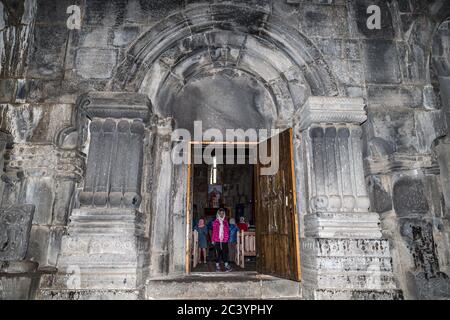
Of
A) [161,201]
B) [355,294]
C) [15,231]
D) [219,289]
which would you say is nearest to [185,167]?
[161,201]

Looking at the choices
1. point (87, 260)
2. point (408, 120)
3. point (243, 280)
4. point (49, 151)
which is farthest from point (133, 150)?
point (408, 120)

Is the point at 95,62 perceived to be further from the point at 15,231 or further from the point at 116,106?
the point at 15,231

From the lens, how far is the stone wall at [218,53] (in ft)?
10.8

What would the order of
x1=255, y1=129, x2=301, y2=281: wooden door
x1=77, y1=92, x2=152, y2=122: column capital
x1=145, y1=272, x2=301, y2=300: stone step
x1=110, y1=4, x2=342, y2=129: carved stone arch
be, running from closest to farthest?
x1=145, y1=272, x2=301, y2=300: stone step < x1=77, y1=92, x2=152, y2=122: column capital < x1=255, y1=129, x2=301, y2=281: wooden door < x1=110, y1=4, x2=342, y2=129: carved stone arch

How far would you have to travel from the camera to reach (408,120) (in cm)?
356

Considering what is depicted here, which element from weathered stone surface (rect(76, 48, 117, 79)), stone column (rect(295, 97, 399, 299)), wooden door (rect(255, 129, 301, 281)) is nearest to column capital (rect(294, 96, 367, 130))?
stone column (rect(295, 97, 399, 299))

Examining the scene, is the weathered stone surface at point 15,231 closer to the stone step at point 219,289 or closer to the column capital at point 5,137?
the column capital at point 5,137

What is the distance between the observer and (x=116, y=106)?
11.2 feet

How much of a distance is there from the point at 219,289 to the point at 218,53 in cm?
296

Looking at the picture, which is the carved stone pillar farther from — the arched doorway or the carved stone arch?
the carved stone arch

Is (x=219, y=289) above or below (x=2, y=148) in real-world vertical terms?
below

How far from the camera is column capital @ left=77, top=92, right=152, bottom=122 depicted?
3.41 meters

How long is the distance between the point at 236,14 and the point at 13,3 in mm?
2733

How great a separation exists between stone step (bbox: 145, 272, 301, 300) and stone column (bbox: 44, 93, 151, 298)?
0.81ft
